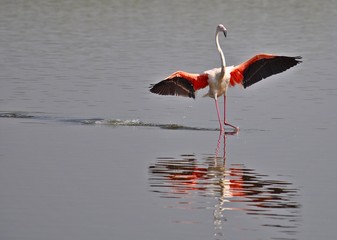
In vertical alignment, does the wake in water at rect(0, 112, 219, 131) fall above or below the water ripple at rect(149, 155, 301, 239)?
above

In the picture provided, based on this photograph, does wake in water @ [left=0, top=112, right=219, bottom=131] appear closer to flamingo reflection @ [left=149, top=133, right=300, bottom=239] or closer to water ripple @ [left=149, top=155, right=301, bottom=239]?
flamingo reflection @ [left=149, top=133, right=300, bottom=239]

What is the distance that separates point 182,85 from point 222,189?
6.01 meters

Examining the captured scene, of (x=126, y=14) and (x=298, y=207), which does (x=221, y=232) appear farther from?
(x=126, y=14)

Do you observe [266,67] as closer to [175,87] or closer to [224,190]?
[175,87]

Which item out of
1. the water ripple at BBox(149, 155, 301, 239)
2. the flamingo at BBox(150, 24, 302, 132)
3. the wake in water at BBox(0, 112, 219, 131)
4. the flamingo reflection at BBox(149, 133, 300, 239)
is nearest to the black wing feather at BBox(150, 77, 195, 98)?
the flamingo at BBox(150, 24, 302, 132)

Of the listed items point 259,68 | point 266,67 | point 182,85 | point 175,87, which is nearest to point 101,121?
point 175,87

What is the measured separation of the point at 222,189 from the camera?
14.3 meters

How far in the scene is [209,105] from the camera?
22.2 metres

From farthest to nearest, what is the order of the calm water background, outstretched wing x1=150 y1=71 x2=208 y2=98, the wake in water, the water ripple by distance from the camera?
outstretched wing x1=150 y1=71 x2=208 y2=98
the wake in water
the water ripple
the calm water background

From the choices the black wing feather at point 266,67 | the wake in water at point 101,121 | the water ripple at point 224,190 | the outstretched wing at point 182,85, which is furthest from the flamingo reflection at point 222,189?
the black wing feather at point 266,67

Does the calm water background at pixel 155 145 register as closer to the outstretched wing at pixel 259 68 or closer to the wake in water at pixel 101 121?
the wake in water at pixel 101 121

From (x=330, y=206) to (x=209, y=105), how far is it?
29.7 feet

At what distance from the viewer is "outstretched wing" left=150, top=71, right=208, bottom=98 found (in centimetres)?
1984

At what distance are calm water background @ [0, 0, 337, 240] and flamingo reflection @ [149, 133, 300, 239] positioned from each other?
1.0 inches
